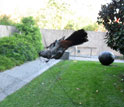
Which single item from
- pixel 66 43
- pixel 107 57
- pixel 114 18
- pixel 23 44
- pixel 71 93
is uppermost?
pixel 114 18

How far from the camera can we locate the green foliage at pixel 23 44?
290 inches

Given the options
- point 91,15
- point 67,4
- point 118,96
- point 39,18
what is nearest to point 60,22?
point 67,4

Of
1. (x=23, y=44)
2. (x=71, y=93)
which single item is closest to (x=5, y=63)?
(x=23, y=44)

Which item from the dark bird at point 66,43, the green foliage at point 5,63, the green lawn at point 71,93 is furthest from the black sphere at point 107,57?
the dark bird at point 66,43

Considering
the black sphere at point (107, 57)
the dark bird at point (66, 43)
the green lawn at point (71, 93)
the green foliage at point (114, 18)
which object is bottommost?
the green lawn at point (71, 93)

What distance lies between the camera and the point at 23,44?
830 cm

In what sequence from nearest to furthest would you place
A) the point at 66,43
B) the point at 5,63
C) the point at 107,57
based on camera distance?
the point at 66,43
the point at 5,63
the point at 107,57

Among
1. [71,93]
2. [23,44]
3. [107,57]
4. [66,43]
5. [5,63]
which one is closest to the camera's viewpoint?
[66,43]

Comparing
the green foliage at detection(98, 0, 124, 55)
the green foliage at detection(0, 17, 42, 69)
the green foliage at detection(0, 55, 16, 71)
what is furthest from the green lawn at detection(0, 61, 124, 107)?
the green foliage at detection(0, 17, 42, 69)

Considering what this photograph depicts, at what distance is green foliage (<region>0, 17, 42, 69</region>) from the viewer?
7.36 metres

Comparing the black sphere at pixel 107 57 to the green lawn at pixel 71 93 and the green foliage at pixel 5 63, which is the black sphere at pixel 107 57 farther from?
the green foliage at pixel 5 63

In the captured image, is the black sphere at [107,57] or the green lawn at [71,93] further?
the black sphere at [107,57]

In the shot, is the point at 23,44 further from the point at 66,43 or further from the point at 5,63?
the point at 66,43

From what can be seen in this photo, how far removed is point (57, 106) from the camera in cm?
318
